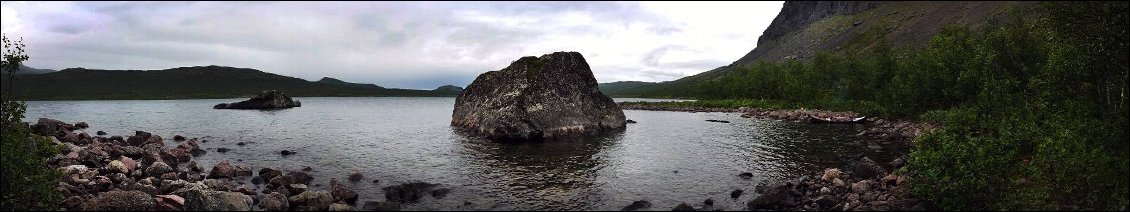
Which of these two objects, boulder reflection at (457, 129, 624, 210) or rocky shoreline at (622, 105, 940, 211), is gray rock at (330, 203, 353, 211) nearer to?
boulder reflection at (457, 129, 624, 210)

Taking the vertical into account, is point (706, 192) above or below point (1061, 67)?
below

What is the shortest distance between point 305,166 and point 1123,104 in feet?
126

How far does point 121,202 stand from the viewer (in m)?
19.5

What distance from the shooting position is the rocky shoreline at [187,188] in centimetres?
1981

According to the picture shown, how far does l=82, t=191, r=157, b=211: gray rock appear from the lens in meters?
19.1

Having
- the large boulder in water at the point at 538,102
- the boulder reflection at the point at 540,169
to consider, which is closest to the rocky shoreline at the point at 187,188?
the boulder reflection at the point at 540,169

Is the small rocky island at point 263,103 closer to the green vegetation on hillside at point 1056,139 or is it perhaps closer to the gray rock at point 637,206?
the gray rock at point 637,206

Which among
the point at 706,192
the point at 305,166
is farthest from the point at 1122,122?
the point at 305,166

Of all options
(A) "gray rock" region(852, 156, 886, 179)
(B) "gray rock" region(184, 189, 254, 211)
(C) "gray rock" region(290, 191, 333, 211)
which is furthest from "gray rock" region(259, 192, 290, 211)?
(A) "gray rock" region(852, 156, 886, 179)

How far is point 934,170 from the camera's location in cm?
1816

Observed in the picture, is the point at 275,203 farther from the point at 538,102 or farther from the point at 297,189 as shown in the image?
the point at 538,102

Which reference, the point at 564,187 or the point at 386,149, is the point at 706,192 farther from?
the point at 386,149

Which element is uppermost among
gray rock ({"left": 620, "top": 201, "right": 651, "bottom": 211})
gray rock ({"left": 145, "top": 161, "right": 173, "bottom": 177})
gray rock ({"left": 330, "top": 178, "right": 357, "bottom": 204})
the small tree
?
the small tree

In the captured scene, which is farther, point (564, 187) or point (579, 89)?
Answer: point (579, 89)
